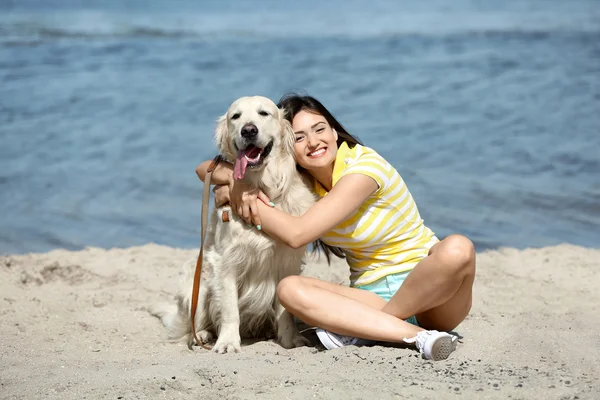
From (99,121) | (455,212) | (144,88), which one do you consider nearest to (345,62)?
(144,88)

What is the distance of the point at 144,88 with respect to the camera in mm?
13531

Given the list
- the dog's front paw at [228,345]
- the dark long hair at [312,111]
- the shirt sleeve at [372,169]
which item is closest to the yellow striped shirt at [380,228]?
the shirt sleeve at [372,169]

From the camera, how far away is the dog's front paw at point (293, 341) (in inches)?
165

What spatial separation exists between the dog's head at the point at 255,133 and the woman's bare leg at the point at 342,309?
0.66 m

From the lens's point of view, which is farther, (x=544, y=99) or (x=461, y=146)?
(x=544, y=99)

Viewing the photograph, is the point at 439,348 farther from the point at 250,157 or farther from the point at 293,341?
the point at 250,157

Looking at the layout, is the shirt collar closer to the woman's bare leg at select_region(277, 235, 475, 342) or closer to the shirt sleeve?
the shirt sleeve

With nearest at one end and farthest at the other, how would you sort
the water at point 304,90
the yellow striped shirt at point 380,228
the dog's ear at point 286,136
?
the yellow striped shirt at point 380,228 → the dog's ear at point 286,136 → the water at point 304,90

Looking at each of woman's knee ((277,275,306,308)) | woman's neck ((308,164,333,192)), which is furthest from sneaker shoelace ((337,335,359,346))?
woman's neck ((308,164,333,192))

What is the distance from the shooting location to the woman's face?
4059 mm

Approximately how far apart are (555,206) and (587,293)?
9.29ft

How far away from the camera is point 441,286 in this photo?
12.1ft

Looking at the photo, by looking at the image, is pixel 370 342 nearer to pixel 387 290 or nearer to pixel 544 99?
pixel 387 290

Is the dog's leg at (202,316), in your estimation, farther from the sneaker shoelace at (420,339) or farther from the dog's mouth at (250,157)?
the sneaker shoelace at (420,339)
